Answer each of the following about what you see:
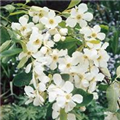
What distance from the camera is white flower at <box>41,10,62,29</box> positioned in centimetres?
80

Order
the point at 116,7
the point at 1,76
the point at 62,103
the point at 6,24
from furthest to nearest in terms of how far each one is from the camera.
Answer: the point at 116,7 → the point at 1,76 → the point at 6,24 → the point at 62,103

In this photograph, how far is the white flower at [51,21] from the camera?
2.63 feet

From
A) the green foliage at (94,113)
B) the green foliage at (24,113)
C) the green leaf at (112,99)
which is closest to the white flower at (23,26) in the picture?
the green leaf at (112,99)

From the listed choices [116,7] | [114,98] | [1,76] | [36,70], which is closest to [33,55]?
[36,70]

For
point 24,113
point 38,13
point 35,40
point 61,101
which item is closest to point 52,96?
point 61,101

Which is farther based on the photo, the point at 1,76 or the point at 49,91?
the point at 1,76

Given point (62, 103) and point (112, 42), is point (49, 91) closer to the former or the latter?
point (62, 103)

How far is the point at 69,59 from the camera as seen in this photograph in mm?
760

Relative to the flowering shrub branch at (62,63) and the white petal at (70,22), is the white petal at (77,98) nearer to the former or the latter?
the flowering shrub branch at (62,63)

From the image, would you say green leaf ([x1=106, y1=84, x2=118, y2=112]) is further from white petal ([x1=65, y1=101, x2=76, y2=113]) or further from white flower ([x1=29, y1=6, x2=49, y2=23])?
white flower ([x1=29, y1=6, x2=49, y2=23])

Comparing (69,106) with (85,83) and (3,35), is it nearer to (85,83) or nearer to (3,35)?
(85,83)

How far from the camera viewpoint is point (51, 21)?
0.80 metres

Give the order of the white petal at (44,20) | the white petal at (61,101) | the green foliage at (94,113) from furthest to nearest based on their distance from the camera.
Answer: the green foliage at (94,113)
the white petal at (44,20)
the white petal at (61,101)

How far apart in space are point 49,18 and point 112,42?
2.06 meters
